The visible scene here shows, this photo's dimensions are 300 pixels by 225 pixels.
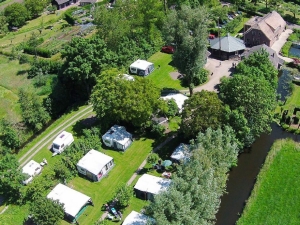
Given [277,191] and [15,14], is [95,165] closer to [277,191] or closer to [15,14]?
[277,191]

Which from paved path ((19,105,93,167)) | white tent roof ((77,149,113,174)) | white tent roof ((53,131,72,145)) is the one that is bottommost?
paved path ((19,105,93,167))

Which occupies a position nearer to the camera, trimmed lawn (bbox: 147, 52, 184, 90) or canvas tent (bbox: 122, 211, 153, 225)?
canvas tent (bbox: 122, 211, 153, 225)

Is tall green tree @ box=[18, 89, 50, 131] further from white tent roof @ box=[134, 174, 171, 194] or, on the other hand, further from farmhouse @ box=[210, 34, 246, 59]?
farmhouse @ box=[210, 34, 246, 59]

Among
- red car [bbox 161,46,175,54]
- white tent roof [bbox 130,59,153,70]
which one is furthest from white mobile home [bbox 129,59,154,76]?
red car [bbox 161,46,175,54]

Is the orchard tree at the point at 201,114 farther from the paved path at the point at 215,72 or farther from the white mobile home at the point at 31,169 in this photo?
the white mobile home at the point at 31,169

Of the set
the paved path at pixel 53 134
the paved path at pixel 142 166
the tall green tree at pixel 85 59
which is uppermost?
the tall green tree at pixel 85 59

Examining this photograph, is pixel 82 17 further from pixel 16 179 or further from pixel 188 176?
pixel 188 176

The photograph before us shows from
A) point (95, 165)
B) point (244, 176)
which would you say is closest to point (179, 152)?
point (244, 176)

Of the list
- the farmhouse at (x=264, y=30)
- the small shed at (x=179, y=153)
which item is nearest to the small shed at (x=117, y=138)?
the small shed at (x=179, y=153)
